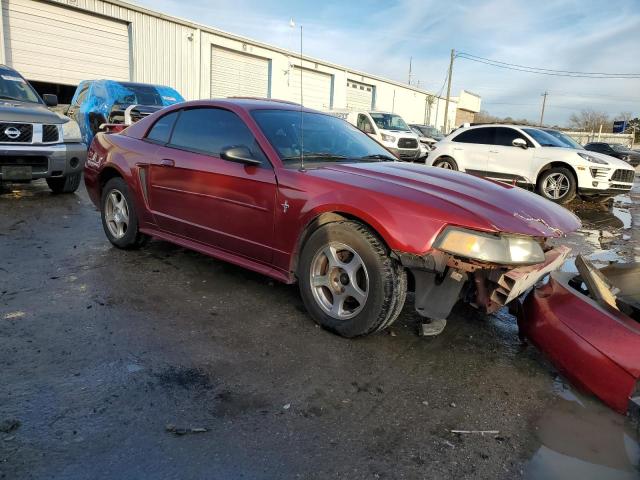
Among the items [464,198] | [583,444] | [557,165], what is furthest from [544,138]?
[583,444]

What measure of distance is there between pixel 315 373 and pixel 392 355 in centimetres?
54

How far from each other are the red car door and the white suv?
6.20m

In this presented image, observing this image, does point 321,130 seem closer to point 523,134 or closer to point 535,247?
point 535,247

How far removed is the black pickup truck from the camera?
6.64m

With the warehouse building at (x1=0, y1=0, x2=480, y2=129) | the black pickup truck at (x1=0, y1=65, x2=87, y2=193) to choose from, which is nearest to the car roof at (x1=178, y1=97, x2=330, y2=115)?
the black pickup truck at (x1=0, y1=65, x2=87, y2=193)

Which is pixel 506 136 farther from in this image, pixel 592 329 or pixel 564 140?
pixel 592 329

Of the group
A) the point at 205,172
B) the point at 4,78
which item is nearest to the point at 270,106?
the point at 205,172

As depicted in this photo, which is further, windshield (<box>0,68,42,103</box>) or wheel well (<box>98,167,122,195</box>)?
windshield (<box>0,68,42,103</box>)

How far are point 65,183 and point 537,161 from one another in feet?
29.1

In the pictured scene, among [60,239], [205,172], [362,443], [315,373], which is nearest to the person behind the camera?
[362,443]

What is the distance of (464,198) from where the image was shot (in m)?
2.95

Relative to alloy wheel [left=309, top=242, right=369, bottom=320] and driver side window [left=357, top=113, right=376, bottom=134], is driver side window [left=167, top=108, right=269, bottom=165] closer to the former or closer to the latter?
alloy wheel [left=309, top=242, right=369, bottom=320]

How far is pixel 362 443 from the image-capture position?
2.13m

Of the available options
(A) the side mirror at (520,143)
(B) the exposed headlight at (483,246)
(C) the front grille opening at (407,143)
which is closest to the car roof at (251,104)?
(B) the exposed headlight at (483,246)
